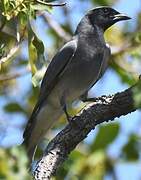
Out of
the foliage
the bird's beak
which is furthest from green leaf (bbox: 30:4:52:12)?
the bird's beak

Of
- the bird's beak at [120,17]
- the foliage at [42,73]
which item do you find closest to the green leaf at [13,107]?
the foliage at [42,73]

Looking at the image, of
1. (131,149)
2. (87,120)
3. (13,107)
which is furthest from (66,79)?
(131,149)

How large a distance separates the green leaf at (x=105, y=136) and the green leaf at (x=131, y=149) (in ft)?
0.44

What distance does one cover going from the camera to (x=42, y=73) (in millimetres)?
4289

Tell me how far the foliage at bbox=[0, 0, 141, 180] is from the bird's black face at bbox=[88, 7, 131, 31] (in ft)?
0.59

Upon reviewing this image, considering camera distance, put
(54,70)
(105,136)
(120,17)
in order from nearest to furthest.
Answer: (105,136)
(54,70)
(120,17)

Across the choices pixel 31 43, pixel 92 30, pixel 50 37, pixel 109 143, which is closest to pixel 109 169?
pixel 109 143

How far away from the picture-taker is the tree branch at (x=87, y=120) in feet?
12.8

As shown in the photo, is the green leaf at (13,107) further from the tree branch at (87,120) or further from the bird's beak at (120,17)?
the bird's beak at (120,17)

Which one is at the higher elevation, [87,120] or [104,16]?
[104,16]

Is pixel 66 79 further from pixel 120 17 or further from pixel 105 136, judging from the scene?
pixel 105 136

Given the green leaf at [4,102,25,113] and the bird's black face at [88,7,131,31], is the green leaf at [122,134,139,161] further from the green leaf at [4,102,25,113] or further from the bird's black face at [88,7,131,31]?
the bird's black face at [88,7,131,31]

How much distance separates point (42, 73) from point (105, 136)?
3.58 feet

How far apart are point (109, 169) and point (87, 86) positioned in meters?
2.22
